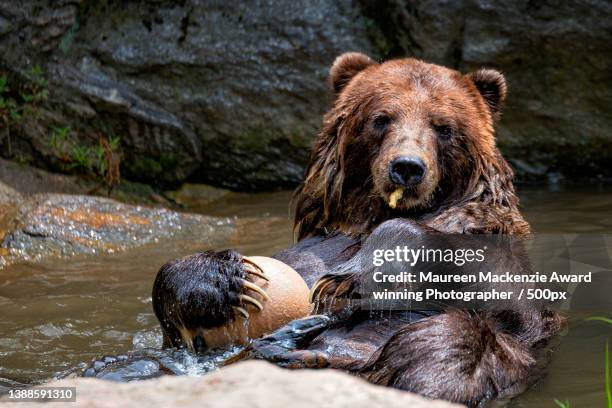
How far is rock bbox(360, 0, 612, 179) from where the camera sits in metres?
9.30

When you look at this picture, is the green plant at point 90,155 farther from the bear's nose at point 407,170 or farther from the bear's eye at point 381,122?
the bear's nose at point 407,170

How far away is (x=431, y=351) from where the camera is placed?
155 inches

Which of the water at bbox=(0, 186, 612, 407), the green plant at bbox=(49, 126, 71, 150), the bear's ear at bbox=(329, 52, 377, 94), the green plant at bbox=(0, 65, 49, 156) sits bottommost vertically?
the water at bbox=(0, 186, 612, 407)

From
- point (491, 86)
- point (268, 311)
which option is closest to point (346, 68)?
point (491, 86)

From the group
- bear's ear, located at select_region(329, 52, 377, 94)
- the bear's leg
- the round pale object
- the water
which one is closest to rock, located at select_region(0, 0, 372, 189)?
the water

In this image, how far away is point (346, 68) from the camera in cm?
607

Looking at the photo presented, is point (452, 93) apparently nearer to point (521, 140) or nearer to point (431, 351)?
point (431, 351)

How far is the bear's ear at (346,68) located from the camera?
6.04 m

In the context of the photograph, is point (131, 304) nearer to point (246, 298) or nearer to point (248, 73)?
point (246, 298)

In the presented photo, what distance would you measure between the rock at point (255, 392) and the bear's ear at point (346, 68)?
369 centimetres

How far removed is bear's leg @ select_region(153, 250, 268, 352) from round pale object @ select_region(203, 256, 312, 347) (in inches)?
1.1

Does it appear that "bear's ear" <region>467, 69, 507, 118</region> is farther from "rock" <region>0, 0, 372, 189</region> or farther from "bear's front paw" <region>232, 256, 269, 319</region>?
"rock" <region>0, 0, 372, 189</region>

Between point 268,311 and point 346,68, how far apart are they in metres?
2.10

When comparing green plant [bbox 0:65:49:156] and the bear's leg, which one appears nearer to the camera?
the bear's leg
